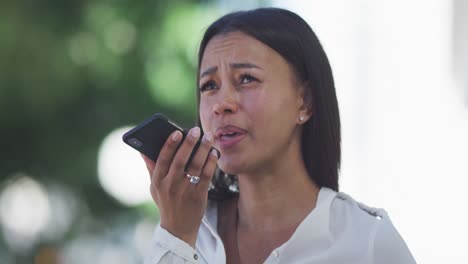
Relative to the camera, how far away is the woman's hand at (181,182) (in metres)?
2.23

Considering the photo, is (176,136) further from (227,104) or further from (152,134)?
(227,104)

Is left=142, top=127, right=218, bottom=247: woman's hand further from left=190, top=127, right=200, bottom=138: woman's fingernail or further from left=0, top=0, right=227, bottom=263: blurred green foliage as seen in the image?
left=0, top=0, right=227, bottom=263: blurred green foliage

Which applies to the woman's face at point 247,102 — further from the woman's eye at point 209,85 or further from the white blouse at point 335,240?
the white blouse at point 335,240

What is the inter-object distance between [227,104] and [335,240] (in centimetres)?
45

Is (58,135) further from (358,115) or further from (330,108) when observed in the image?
(330,108)

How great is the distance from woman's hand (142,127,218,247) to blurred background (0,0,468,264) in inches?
138

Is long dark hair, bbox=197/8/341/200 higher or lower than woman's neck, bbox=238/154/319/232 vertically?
higher

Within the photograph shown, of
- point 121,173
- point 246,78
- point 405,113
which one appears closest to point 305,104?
point 246,78

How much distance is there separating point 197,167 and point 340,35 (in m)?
4.43

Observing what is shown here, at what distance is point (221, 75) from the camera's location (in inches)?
99.9

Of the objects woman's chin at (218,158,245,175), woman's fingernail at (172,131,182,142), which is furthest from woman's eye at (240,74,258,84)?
woman's fingernail at (172,131,182,142)

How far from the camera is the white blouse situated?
2.42 meters

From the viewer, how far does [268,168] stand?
255 centimetres

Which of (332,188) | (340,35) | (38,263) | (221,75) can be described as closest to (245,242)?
(332,188)
